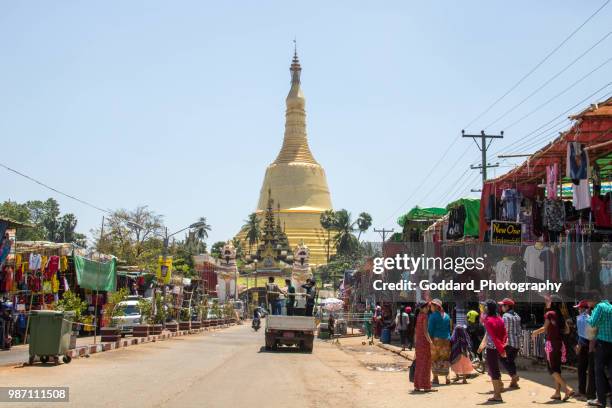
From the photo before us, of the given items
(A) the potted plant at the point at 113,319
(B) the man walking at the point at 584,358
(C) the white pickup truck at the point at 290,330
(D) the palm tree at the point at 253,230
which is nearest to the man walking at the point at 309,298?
(C) the white pickup truck at the point at 290,330

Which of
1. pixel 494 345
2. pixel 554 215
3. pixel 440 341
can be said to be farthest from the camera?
pixel 554 215

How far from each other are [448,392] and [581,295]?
11.6 ft

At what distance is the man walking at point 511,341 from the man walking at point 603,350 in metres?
2.16

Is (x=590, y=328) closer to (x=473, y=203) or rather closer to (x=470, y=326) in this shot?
(x=470, y=326)

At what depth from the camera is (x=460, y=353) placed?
44.2 feet

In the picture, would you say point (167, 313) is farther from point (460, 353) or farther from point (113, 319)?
point (460, 353)

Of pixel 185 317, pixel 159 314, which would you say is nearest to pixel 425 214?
pixel 159 314

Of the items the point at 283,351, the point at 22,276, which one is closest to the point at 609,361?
the point at 283,351

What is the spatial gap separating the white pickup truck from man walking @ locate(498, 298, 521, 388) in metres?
8.80

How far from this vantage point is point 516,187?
15.8 meters

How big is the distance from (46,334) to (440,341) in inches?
315

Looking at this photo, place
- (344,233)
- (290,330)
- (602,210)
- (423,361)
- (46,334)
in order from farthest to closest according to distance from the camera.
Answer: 1. (344,233)
2. (290,330)
3. (46,334)
4. (602,210)
5. (423,361)

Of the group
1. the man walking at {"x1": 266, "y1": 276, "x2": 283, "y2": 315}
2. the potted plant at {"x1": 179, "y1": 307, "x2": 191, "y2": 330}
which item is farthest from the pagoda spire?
the man walking at {"x1": 266, "y1": 276, "x2": 283, "y2": 315}

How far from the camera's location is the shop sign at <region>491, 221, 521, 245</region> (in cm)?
1531
